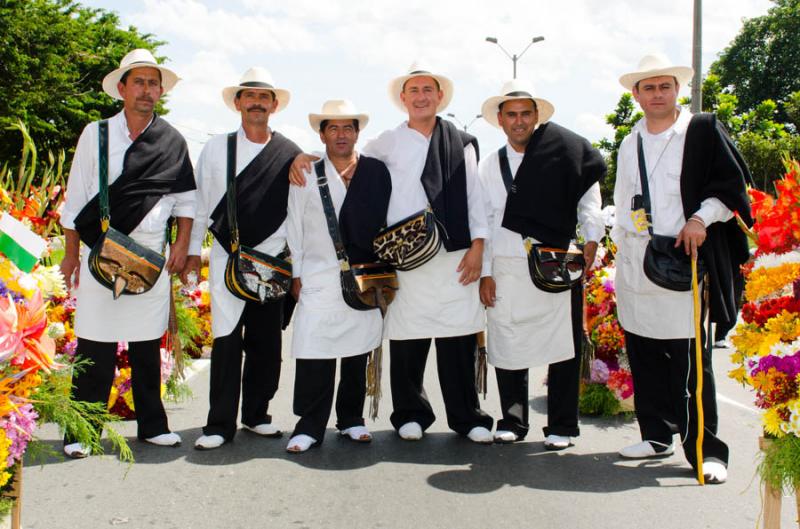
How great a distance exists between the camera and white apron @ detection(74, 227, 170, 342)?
16.4 feet

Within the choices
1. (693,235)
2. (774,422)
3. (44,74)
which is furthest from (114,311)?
(44,74)

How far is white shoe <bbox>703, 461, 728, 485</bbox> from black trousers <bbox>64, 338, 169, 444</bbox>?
327cm

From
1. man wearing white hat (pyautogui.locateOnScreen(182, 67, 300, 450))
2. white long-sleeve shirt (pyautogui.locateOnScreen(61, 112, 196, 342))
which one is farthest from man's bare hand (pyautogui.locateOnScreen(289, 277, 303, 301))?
white long-sleeve shirt (pyautogui.locateOnScreen(61, 112, 196, 342))

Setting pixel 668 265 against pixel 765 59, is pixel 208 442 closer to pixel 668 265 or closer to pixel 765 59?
pixel 668 265

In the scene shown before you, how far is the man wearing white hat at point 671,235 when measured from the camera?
15.1 feet

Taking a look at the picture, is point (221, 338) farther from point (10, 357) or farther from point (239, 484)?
point (10, 357)

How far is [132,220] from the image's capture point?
4949 mm

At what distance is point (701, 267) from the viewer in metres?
4.66

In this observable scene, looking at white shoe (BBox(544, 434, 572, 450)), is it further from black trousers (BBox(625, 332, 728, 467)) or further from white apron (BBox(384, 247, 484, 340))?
white apron (BBox(384, 247, 484, 340))

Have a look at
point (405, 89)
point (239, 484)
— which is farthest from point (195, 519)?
point (405, 89)

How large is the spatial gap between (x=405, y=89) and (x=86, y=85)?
1327 inches

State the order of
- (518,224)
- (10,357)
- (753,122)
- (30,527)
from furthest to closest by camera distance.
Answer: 1. (753,122)
2. (518,224)
3. (30,527)
4. (10,357)

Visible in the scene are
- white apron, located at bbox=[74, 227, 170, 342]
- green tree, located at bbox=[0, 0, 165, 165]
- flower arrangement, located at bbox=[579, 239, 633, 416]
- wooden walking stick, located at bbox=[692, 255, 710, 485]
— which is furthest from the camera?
green tree, located at bbox=[0, 0, 165, 165]

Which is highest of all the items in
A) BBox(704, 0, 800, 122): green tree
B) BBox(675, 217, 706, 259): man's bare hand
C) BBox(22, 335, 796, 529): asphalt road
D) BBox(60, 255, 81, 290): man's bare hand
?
BBox(704, 0, 800, 122): green tree
